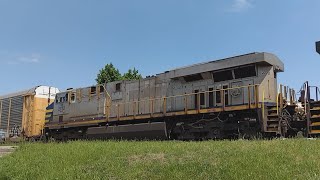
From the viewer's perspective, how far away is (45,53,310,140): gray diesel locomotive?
41.0 ft

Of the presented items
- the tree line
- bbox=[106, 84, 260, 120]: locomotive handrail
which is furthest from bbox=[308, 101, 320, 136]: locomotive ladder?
the tree line

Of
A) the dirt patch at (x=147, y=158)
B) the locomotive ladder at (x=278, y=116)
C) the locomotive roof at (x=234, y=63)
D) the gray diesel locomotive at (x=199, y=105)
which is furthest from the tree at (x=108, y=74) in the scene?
A: the dirt patch at (x=147, y=158)

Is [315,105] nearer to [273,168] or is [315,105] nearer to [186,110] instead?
[186,110]

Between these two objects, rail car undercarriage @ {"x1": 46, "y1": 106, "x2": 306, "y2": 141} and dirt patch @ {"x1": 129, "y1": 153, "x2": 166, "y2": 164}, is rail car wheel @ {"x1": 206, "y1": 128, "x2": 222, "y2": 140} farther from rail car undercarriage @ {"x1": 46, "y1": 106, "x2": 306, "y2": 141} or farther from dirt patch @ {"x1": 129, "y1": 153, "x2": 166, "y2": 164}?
dirt patch @ {"x1": 129, "y1": 153, "x2": 166, "y2": 164}

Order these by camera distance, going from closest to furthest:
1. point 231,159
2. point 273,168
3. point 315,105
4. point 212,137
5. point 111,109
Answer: point 273,168 → point 231,159 → point 315,105 → point 212,137 → point 111,109

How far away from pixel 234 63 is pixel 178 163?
7.31 metres

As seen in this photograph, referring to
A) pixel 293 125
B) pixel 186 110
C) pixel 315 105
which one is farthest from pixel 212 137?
pixel 315 105

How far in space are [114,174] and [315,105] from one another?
7.80m

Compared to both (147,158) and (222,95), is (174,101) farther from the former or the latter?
(147,158)

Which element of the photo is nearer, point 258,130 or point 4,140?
point 258,130

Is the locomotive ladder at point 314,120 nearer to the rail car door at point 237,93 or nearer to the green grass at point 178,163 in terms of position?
the rail car door at point 237,93

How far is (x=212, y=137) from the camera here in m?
13.3

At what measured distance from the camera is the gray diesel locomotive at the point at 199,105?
12.5 meters

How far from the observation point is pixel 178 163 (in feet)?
23.3
